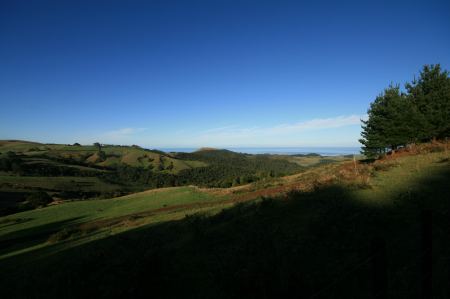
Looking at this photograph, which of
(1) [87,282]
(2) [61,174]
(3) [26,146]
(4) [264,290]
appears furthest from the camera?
(3) [26,146]

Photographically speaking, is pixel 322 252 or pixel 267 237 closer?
pixel 322 252

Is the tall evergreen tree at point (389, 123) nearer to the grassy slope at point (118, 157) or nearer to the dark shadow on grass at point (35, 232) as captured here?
the dark shadow on grass at point (35, 232)

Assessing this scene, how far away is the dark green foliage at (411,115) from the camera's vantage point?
1431 inches

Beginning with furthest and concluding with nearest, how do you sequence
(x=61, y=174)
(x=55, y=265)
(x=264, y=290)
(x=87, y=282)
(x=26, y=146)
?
(x=26, y=146), (x=61, y=174), (x=55, y=265), (x=87, y=282), (x=264, y=290)

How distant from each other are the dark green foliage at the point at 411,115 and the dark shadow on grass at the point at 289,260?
1184 inches

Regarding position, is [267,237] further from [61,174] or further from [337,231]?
[61,174]

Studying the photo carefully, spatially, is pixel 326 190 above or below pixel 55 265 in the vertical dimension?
above

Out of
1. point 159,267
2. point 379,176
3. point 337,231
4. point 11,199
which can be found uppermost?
point 379,176

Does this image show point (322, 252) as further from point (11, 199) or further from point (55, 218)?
point (11, 199)

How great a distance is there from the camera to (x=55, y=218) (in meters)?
44.2

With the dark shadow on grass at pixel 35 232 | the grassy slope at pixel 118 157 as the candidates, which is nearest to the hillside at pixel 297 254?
the dark shadow on grass at pixel 35 232

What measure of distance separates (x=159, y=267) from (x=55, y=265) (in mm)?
9400

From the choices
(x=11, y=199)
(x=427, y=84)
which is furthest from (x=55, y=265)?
(x=11, y=199)

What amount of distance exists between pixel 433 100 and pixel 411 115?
5017mm
